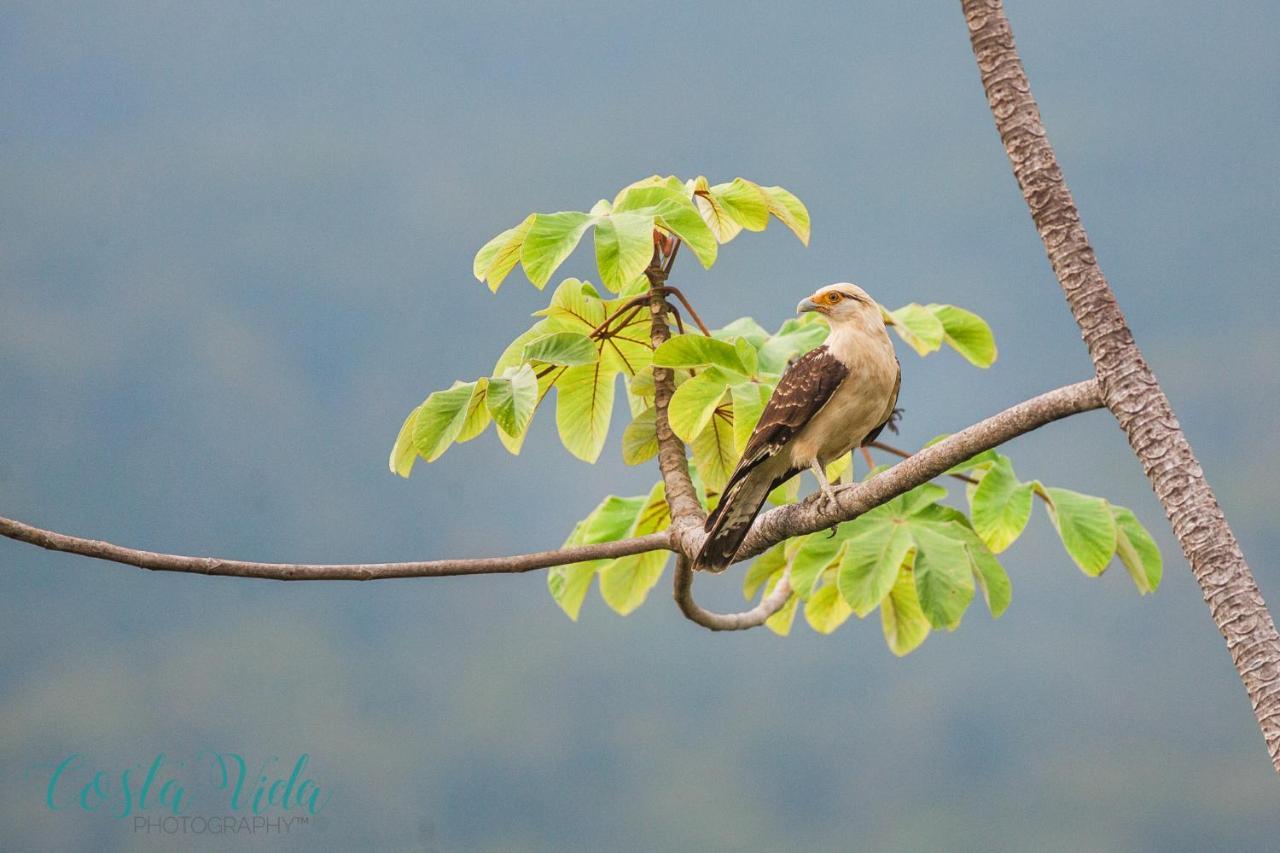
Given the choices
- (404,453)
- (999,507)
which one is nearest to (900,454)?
(999,507)

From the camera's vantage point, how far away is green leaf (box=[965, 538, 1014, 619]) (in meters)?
4.76

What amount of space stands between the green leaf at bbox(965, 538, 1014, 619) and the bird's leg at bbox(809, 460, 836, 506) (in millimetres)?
778

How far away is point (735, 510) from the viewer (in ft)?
14.3

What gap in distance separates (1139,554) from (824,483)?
64.4 inches

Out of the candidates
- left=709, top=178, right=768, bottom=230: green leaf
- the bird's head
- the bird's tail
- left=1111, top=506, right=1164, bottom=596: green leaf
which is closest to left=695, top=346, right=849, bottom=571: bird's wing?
the bird's tail

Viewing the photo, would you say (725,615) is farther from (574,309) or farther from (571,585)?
(574,309)

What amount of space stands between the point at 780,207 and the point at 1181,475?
1.89 m

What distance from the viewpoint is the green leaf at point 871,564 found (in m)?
4.42

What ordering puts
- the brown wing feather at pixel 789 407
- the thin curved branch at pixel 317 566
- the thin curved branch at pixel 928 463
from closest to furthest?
the thin curved branch at pixel 928 463 < the thin curved branch at pixel 317 566 < the brown wing feather at pixel 789 407

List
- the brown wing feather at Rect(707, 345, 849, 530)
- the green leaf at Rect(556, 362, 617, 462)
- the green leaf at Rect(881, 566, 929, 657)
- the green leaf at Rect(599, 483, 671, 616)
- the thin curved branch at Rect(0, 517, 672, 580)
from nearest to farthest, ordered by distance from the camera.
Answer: the thin curved branch at Rect(0, 517, 672, 580), the brown wing feather at Rect(707, 345, 849, 530), the green leaf at Rect(556, 362, 617, 462), the green leaf at Rect(881, 566, 929, 657), the green leaf at Rect(599, 483, 671, 616)

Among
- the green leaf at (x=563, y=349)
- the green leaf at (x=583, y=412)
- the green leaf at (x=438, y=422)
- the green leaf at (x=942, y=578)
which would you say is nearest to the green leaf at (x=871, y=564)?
the green leaf at (x=942, y=578)

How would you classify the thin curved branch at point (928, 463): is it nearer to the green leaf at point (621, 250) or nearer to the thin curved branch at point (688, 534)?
the thin curved branch at point (688, 534)

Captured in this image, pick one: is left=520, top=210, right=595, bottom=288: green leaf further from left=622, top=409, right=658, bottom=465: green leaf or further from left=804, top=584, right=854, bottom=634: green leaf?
left=804, top=584, right=854, bottom=634: green leaf

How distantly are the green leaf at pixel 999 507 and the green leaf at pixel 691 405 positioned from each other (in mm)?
1113
